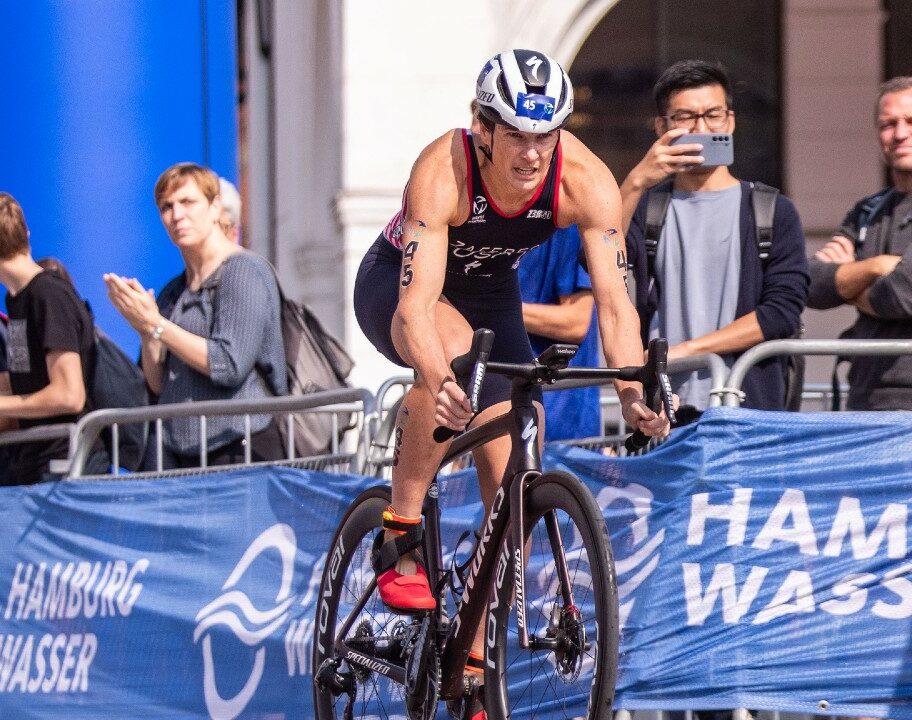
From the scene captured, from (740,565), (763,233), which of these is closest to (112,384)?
(763,233)

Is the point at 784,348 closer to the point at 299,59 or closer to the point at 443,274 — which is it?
the point at 443,274

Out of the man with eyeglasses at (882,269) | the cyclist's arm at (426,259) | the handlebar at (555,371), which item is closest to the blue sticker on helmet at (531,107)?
the cyclist's arm at (426,259)

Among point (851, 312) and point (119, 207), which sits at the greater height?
point (119, 207)

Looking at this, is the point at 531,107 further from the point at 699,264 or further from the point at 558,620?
the point at 699,264

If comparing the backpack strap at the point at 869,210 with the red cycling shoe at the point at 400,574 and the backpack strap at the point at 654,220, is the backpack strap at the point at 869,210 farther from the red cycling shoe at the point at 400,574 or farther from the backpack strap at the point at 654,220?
the red cycling shoe at the point at 400,574

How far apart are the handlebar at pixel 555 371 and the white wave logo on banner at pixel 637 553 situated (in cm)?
94

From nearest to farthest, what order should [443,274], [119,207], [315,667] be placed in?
[443,274]
[315,667]
[119,207]

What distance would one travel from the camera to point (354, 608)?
6285mm

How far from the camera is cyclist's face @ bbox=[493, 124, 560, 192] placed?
5215mm

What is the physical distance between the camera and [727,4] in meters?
15.5

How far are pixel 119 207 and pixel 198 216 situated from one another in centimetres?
302

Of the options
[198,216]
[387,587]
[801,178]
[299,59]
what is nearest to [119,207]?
[198,216]

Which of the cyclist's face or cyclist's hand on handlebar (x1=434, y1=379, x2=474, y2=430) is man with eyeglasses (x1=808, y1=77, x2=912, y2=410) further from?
cyclist's hand on handlebar (x1=434, y1=379, x2=474, y2=430)

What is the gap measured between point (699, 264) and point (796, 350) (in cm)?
77
